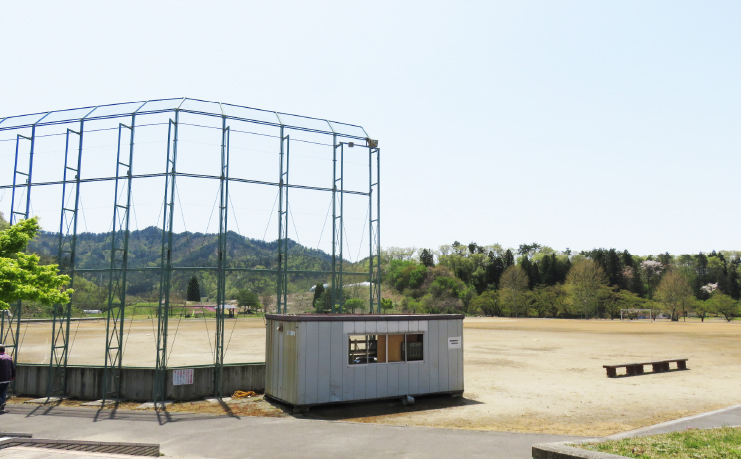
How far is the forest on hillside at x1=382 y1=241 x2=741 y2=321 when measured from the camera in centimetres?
7925

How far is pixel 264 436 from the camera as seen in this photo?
37.4ft

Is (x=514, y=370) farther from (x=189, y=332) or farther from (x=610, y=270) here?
(x=610, y=270)

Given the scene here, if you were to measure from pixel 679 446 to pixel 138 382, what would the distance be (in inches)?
582

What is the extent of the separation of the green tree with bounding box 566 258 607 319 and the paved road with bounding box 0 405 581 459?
7503cm

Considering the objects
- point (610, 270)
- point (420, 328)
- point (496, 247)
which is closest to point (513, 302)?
point (610, 270)

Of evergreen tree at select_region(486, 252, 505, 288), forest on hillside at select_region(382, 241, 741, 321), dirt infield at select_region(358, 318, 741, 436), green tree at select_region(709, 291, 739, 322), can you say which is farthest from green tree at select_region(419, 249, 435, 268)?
dirt infield at select_region(358, 318, 741, 436)

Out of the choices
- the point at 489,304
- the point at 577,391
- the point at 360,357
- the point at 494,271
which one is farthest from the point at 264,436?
the point at 494,271

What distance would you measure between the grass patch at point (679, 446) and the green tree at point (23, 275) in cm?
1262

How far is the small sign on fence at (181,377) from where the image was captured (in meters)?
16.2

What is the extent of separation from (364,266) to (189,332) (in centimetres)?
745

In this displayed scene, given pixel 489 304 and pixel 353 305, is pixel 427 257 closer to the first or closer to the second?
pixel 489 304

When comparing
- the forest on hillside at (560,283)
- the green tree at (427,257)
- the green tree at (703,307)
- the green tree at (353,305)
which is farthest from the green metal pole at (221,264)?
the green tree at (427,257)

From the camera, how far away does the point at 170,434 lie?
1187 centimetres

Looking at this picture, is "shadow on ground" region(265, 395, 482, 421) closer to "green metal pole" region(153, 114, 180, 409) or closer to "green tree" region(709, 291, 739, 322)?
"green metal pole" region(153, 114, 180, 409)
